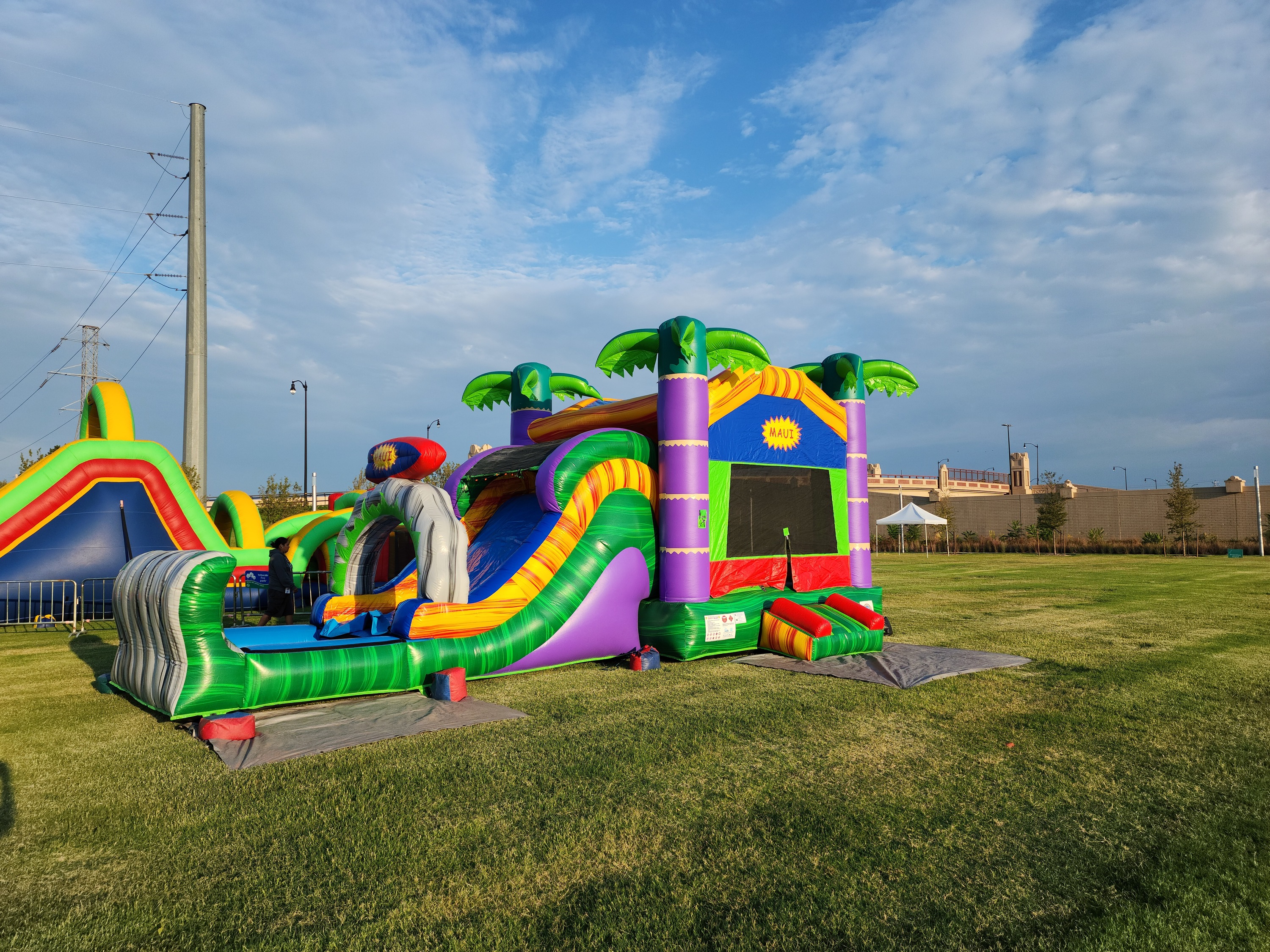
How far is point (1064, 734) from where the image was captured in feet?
16.4

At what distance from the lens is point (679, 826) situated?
11.6 feet

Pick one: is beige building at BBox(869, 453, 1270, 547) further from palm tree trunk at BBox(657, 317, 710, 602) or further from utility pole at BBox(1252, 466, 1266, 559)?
palm tree trunk at BBox(657, 317, 710, 602)

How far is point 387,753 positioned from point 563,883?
2099mm

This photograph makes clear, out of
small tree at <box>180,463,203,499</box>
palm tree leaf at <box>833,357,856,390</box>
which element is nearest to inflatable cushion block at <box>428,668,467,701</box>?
palm tree leaf at <box>833,357,856,390</box>

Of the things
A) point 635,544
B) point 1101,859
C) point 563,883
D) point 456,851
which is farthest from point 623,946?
point 635,544

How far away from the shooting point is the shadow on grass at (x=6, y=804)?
357 centimetres

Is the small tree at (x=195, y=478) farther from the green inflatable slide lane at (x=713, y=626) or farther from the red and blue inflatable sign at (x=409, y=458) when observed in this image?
the green inflatable slide lane at (x=713, y=626)

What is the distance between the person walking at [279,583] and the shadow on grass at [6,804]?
16.8 feet

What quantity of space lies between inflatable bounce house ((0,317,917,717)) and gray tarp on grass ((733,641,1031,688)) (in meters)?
0.19

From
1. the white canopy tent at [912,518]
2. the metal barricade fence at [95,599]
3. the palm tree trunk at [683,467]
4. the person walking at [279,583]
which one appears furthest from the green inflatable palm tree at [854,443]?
the white canopy tent at [912,518]

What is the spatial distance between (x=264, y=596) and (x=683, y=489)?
8.16m

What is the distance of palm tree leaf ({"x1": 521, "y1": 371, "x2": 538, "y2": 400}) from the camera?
11227 mm

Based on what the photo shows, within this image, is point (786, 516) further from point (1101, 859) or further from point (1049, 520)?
point (1049, 520)

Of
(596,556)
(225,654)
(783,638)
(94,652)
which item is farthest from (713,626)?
(94,652)
